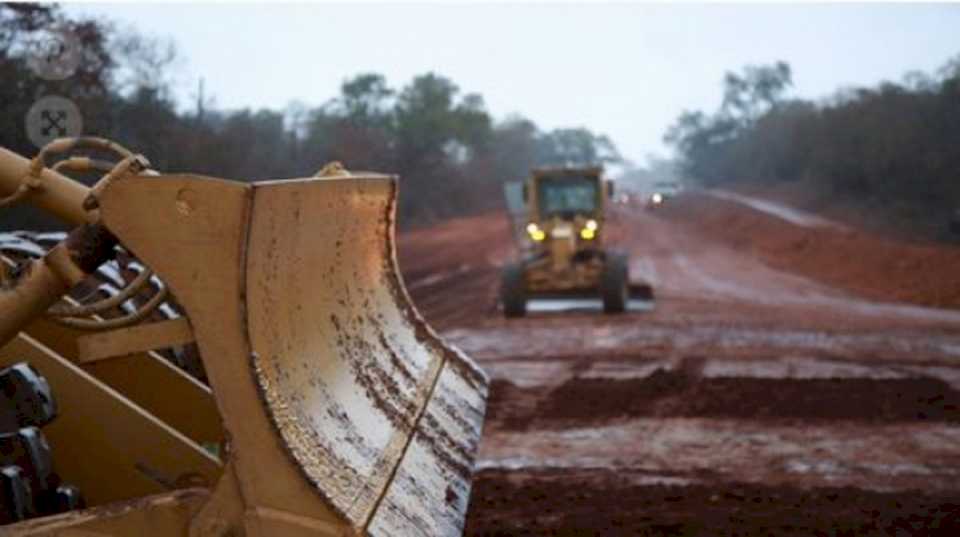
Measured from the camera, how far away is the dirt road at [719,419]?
6773 mm

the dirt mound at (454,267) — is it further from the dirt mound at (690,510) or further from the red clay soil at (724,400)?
the dirt mound at (690,510)

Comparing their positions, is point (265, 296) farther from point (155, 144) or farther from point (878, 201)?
point (878, 201)

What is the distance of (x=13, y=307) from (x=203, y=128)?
2099cm

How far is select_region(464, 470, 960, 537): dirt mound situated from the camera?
6363mm

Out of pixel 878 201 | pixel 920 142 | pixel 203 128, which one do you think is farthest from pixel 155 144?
pixel 878 201

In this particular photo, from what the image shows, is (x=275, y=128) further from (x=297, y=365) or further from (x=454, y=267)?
(x=297, y=365)

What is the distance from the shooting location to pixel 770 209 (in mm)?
51812

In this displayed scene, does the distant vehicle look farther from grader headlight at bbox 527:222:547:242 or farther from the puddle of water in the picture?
grader headlight at bbox 527:222:547:242
